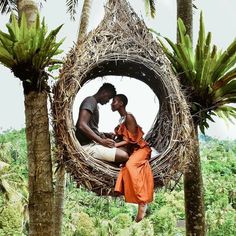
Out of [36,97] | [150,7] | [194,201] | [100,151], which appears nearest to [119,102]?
[100,151]

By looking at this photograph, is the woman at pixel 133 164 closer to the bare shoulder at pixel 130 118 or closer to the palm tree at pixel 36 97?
the bare shoulder at pixel 130 118

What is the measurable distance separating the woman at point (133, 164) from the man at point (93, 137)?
0.10m

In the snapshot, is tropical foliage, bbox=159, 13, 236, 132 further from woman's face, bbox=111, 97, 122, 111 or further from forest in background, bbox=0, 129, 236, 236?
forest in background, bbox=0, 129, 236, 236

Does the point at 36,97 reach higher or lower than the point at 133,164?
higher

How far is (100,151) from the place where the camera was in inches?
196

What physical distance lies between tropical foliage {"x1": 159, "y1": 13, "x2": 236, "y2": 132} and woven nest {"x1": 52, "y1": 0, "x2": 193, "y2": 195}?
11.2 inches

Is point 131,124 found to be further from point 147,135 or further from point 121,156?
point 121,156

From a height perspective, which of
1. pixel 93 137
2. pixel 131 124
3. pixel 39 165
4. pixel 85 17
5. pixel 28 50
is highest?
pixel 85 17

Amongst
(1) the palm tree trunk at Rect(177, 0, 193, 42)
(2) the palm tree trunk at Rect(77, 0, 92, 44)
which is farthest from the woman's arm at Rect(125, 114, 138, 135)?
(2) the palm tree trunk at Rect(77, 0, 92, 44)

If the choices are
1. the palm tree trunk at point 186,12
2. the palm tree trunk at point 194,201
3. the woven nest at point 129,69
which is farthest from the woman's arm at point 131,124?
the palm tree trunk at point 186,12

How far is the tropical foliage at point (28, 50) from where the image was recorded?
4770 mm

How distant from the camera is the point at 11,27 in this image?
4742 mm

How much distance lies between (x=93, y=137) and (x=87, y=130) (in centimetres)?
8

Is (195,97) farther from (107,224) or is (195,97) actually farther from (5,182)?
(107,224)
